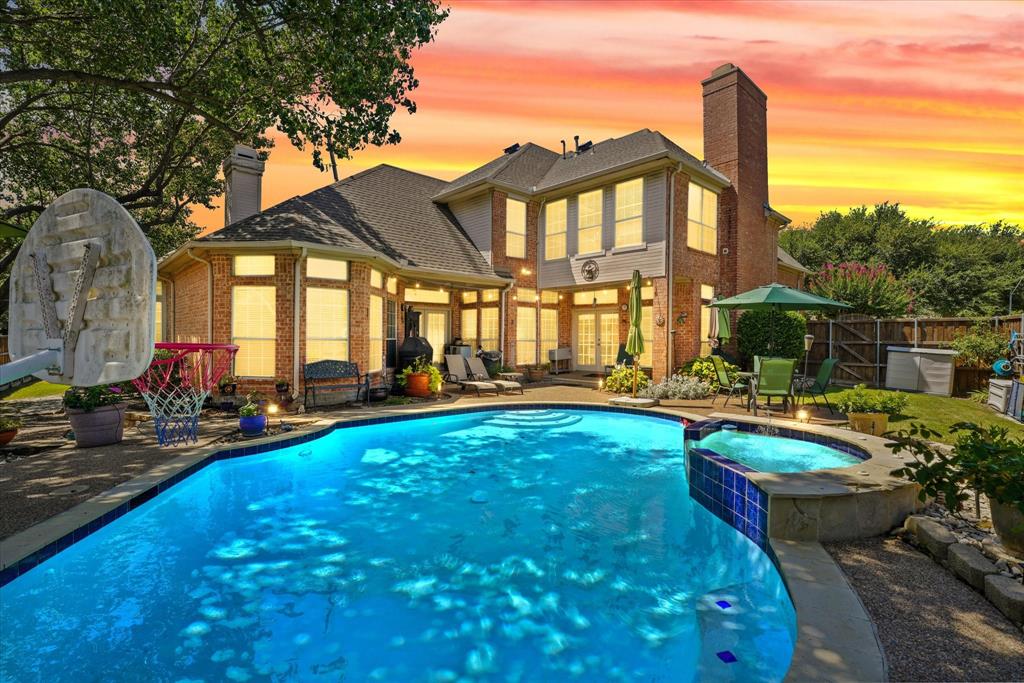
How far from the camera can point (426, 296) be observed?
15789 millimetres

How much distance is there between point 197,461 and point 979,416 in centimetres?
1375

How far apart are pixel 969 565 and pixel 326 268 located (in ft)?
38.1

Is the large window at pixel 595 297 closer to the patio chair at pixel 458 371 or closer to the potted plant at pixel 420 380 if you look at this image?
the patio chair at pixel 458 371

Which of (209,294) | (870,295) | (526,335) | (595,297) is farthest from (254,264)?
(870,295)

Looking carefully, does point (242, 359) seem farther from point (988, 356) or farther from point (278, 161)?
point (988, 356)

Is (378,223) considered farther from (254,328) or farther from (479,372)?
(479,372)

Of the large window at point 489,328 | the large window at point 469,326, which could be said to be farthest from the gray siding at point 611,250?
the large window at point 469,326

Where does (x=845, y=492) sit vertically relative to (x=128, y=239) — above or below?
below

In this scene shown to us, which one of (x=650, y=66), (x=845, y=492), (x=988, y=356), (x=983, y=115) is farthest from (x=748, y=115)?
(x=845, y=492)

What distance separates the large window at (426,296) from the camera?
15400 millimetres

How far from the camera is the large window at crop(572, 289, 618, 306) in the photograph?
652 inches

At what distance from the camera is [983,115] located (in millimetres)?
8656

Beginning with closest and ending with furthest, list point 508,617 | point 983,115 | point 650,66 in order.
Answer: point 508,617, point 650,66, point 983,115

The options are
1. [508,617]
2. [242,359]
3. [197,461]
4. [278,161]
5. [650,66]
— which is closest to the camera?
[508,617]
